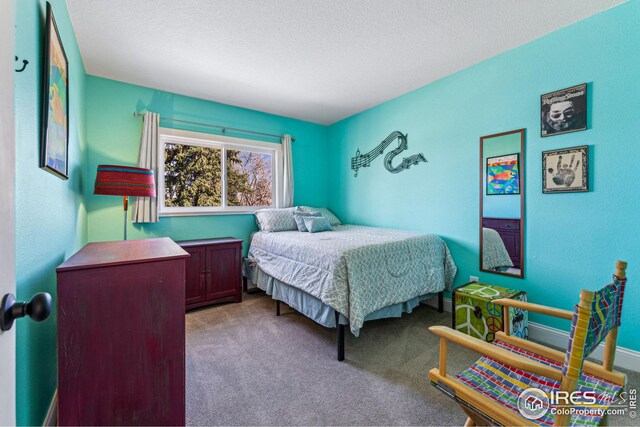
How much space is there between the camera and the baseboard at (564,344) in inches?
73.2

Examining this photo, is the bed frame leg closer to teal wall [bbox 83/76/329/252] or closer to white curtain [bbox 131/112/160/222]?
teal wall [bbox 83/76/329/252]

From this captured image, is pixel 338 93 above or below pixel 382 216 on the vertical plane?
above

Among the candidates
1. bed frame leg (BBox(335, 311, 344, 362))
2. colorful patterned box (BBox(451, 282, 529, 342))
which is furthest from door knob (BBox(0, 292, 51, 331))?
colorful patterned box (BBox(451, 282, 529, 342))

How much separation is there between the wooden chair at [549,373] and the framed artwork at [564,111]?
1.54 meters

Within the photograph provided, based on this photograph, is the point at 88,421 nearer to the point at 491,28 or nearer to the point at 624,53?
the point at 491,28

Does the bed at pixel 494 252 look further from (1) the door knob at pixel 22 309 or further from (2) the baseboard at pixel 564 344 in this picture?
(1) the door knob at pixel 22 309

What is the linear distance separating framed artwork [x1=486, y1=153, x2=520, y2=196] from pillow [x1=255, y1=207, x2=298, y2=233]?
2269 millimetres

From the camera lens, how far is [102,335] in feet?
3.84

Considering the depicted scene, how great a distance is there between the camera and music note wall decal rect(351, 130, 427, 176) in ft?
10.8

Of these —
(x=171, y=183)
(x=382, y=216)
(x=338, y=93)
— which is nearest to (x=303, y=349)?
(x=382, y=216)

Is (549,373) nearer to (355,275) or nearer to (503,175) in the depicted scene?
(355,275)

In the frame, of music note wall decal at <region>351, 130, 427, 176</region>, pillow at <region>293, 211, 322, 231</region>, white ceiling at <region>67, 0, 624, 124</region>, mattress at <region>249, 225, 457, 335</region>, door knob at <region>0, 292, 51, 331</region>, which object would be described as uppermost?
white ceiling at <region>67, 0, 624, 124</region>

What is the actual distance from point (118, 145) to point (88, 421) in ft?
9.09

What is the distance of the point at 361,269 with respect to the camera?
2.06 m
